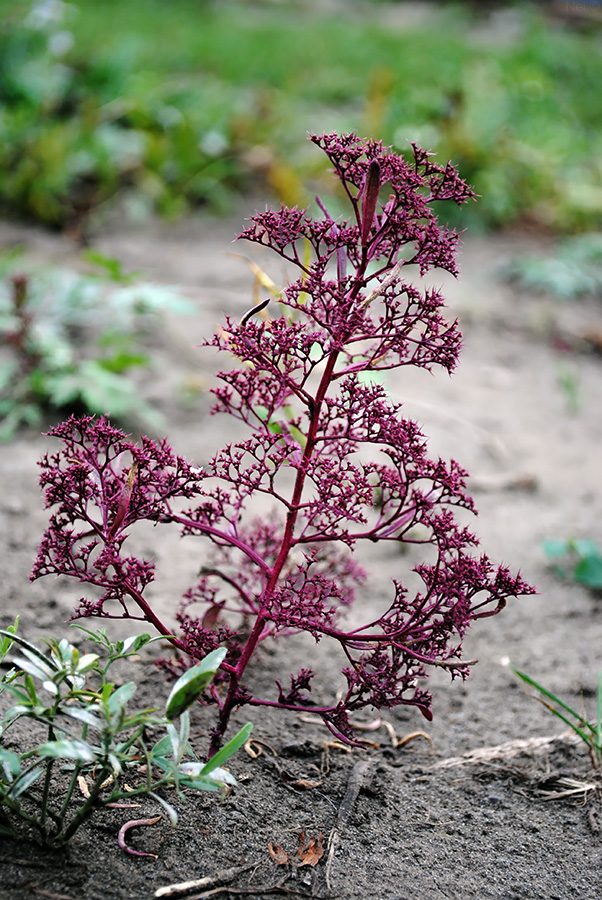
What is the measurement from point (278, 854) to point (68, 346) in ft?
8.14

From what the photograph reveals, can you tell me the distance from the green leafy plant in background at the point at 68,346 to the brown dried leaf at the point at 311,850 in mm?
1808

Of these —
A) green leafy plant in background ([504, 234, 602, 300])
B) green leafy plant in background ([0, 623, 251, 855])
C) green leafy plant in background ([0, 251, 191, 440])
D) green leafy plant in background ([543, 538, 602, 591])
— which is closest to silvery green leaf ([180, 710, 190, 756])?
green leafy plant in background ([0, 623, 251, 855])

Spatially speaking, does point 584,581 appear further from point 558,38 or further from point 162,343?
point 558,38

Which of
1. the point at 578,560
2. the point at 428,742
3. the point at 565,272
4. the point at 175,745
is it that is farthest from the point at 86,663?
the point at 565,272

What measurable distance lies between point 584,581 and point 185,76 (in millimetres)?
7226

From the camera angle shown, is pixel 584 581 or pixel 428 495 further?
pixel 584 581

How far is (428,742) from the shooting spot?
79.6 inches

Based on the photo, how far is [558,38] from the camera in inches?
488

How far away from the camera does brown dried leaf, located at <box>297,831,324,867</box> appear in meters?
1.52

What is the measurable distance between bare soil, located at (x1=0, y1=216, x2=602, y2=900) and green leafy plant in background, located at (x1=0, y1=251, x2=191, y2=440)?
195 mm

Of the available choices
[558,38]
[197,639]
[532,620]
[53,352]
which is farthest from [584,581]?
[558,38]

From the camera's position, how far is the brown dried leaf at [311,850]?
152 centimetres

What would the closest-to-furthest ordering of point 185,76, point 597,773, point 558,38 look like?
point 597,773 < point 185,76 < point 558,38

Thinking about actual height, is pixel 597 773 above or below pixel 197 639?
above
